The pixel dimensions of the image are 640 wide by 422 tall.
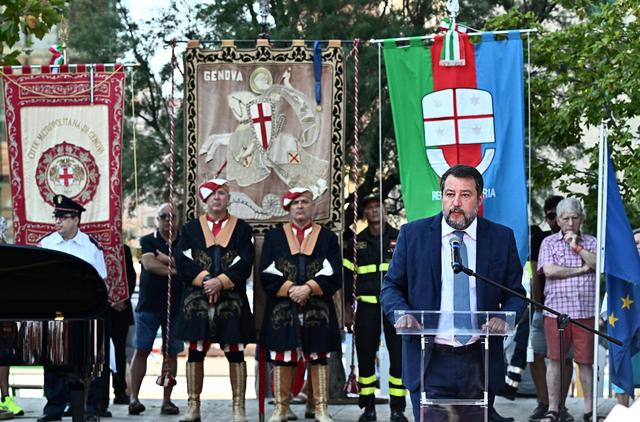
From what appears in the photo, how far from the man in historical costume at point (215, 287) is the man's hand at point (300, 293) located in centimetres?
44

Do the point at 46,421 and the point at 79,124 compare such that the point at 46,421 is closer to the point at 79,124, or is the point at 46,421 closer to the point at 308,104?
the point at 79,124

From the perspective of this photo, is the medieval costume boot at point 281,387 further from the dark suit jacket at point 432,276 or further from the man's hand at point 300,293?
the dark suit jacket at point 432,276

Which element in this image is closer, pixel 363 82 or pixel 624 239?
pixel 624 239

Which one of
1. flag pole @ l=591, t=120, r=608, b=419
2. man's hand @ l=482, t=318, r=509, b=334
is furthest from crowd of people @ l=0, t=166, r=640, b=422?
man's hand @ l=482, t=318, r=509, b=334

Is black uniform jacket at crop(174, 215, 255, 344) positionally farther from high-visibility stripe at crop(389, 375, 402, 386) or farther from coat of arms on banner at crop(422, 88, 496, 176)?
coat of arms on banner at crop(422, 88, 496, 176)

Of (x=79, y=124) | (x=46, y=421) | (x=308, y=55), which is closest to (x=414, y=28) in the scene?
(x=308, y=55)

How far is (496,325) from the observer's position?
6.96 meters

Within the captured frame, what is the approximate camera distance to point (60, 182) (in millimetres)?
12617

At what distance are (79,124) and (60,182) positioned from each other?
554mm

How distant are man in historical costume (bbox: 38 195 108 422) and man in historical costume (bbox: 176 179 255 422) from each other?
864 millimetres

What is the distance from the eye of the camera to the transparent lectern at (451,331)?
272 inches

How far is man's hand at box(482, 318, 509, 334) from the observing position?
22.8 feet

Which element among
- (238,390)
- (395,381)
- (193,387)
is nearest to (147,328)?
(193,387)

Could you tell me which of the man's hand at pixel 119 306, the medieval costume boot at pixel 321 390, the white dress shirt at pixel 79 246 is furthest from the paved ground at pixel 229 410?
the white dress shirt at pixel 79 246
